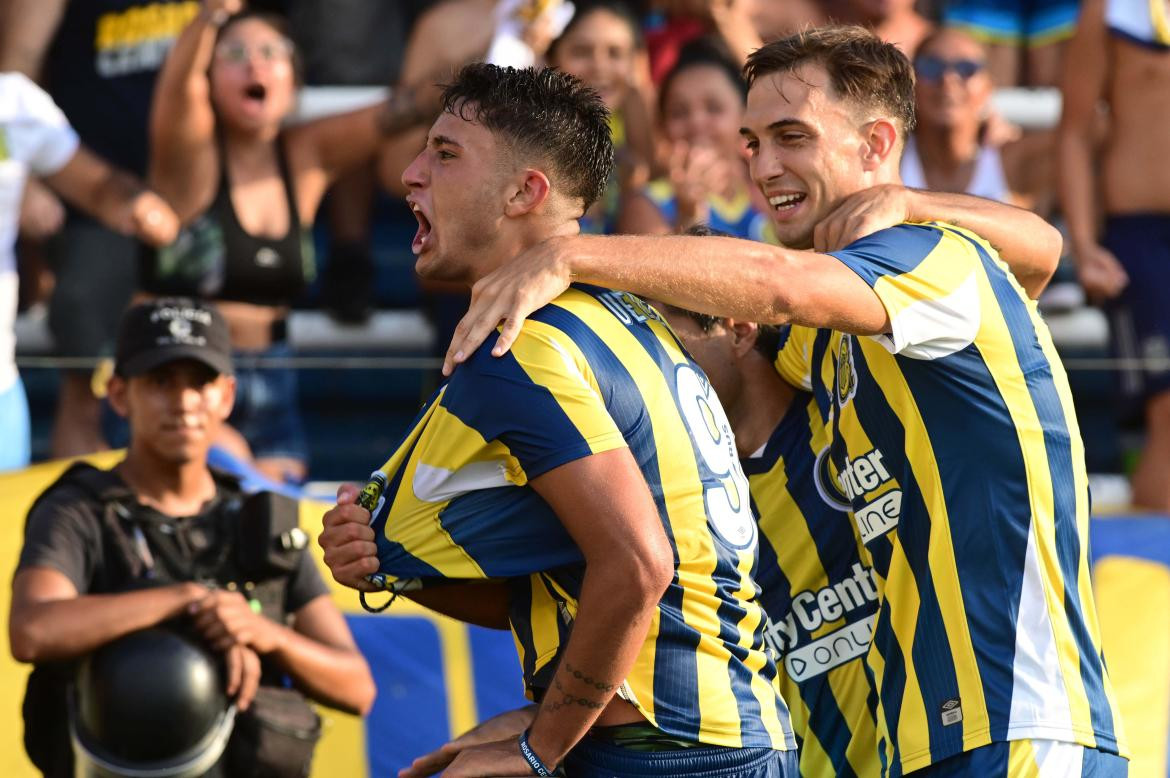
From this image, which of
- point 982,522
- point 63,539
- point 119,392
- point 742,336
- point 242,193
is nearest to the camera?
point 982,522

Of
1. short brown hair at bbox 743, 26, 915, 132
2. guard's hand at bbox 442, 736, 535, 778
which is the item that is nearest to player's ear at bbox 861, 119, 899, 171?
short brown hair at bbox 743, 26, 915, 132

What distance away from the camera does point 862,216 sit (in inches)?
126

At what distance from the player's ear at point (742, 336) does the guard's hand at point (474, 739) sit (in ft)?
3.39

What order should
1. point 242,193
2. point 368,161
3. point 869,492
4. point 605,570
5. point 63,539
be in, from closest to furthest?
point 605,570 < point 869,492 < point 63,539 < point 242,193 < point 368,161

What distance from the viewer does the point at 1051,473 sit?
10.2 ft

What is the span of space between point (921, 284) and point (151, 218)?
11.2 feet

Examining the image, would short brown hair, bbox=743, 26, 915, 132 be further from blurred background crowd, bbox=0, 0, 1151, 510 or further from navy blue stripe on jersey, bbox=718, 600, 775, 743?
blurred background crowd, bbox=0, 0, 1151, 510

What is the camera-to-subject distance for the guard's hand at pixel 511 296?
8.86ft

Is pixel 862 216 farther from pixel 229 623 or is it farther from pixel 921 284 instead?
pixel 229 623

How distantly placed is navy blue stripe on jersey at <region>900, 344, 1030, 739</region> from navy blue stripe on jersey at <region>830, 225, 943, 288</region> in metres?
0.21

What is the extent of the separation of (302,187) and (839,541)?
329 centimetres

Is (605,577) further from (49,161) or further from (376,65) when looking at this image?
(376,65)

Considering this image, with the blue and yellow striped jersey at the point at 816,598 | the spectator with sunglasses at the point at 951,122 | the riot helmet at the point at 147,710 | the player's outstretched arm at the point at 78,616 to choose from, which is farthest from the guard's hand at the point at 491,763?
the spectator with sunglasses at the point at 951,122

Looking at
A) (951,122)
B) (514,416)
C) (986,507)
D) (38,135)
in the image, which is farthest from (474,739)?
(951,122)
